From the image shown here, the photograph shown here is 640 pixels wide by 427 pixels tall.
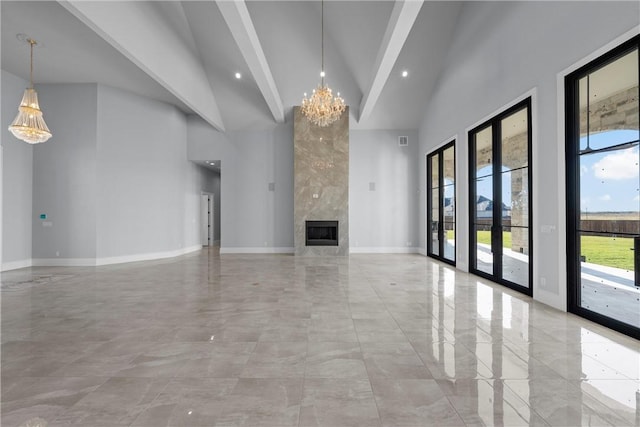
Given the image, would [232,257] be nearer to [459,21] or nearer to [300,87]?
[300,87]

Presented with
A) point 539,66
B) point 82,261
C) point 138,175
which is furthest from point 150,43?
point 539,66

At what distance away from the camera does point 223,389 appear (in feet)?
7.07

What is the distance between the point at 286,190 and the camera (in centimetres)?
1038

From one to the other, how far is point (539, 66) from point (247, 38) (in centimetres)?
458

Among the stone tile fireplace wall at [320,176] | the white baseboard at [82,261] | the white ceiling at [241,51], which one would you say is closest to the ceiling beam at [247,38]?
the white ceiling at [241,51]

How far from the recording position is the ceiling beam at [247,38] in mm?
4379

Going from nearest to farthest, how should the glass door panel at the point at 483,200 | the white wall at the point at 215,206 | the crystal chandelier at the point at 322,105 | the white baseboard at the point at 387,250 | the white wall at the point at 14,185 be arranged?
the glass door panel at the point at 483,200 < the crystal chandelier at the point at 322,105 < the white wall at the point at 14,185 < the white baseboard at the point at 387,250 < the white wall at the point at 215,206

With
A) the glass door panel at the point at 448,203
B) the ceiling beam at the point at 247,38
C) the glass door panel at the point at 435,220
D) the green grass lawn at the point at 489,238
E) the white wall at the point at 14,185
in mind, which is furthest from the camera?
the glass door panel at the point at 435,220

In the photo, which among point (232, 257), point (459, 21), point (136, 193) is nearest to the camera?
point (459, 21)

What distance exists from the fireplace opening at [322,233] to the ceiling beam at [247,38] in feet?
13.1

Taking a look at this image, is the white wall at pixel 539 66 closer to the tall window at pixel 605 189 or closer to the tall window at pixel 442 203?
the tall window at pixel 605 189

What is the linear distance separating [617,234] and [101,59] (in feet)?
30.7

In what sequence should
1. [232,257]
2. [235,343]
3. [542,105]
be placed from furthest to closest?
[232,257]
[542,105]
[235,343]

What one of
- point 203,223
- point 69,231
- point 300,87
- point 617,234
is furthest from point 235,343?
point 203,223
